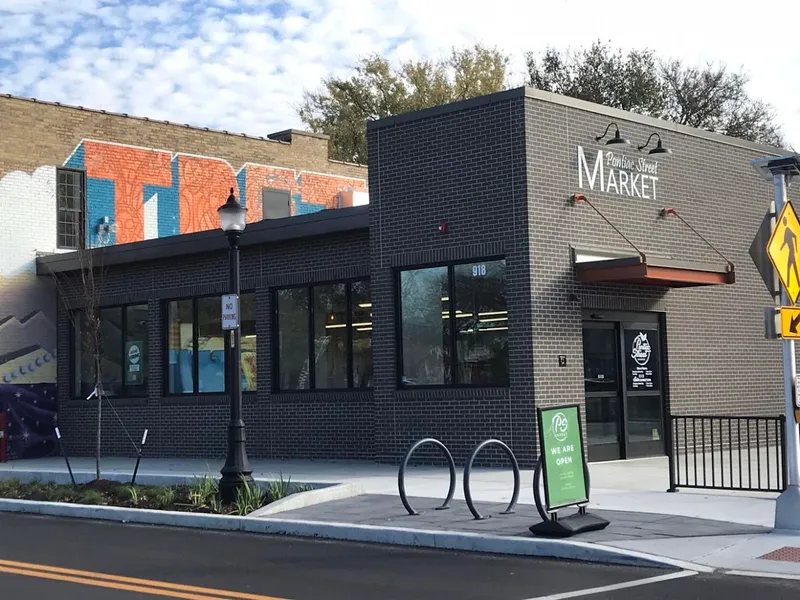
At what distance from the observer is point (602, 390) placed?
19062mm

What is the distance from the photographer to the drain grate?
9977 millimetres

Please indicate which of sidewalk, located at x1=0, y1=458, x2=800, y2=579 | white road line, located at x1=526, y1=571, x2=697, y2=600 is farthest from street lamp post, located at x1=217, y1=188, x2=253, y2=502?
white road line, located at x1=526, y1=571, x2=697, y2=600

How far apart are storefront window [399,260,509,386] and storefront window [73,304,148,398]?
7670mm

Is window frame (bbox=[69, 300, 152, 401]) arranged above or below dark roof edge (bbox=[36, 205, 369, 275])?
below

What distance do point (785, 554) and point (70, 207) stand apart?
66.8 feet

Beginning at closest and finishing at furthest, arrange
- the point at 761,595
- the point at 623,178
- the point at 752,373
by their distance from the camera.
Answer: the point at 761,595 < the point at 623,178 < the point at 752,373

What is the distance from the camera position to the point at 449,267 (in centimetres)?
1875

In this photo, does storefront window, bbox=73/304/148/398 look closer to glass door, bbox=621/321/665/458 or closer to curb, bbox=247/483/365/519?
curb, bbox=247/483/365/519

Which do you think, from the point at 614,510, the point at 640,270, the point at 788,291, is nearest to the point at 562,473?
the point at 614,510

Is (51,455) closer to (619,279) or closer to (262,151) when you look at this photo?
(262,151)

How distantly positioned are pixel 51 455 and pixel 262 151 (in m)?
10.1

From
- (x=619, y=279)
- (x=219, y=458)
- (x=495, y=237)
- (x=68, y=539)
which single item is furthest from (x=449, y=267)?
(x=68, y=539)

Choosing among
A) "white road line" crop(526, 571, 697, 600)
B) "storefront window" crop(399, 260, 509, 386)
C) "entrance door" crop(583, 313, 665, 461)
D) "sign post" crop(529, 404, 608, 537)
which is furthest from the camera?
"entrance door" crop(583, 313, 665, 461)

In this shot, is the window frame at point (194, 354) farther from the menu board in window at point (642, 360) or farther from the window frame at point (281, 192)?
the menu board in window at point (642, 360)
